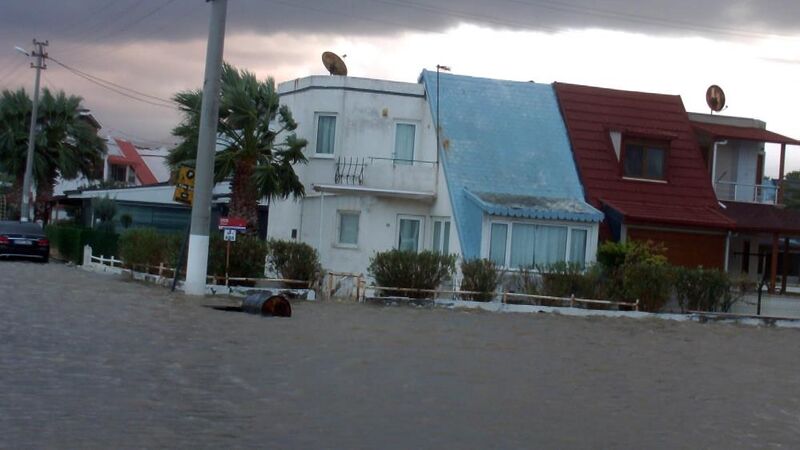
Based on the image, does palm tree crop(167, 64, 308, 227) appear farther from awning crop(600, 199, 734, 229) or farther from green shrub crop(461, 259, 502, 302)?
awning crop(600, 199, 734, 229)

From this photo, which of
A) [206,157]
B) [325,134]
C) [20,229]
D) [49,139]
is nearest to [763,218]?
[325,134]

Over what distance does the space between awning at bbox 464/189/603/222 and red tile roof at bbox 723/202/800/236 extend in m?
5.24

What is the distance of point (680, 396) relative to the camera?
14664 millimetres

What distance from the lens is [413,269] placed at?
2734cm

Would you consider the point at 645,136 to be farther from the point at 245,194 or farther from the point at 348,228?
the point at 245,194

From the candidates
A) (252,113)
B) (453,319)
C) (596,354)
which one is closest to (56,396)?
(596,354)

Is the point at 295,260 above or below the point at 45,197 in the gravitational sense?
below

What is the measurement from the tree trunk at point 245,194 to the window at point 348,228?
103 inches

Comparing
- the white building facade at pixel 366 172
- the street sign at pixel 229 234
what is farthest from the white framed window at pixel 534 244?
the street sign at pixel 229 234

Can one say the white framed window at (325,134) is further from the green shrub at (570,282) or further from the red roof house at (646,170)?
the green shrub at (570,282)

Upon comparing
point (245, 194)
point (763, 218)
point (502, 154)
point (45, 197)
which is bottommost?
point (245, 194)

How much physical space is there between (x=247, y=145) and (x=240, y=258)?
402cm

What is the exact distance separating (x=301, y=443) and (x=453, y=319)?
14282mm

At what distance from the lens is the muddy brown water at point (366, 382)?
10750 mm
